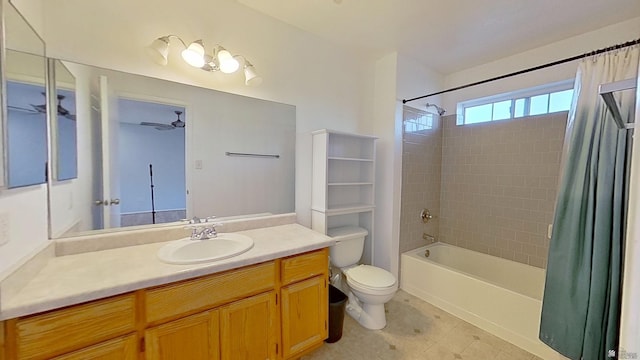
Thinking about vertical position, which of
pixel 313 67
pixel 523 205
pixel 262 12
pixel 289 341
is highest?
pixel 262 12

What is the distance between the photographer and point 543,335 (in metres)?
1.57

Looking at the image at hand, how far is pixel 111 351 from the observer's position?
40.6 inches

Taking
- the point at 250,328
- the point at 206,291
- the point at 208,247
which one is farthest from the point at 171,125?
the point at 250,328

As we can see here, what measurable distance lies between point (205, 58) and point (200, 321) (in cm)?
158

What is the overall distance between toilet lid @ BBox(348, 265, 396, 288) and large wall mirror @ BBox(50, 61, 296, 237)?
83cm

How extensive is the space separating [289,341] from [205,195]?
1.10 m

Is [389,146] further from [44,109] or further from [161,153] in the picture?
[44,109]

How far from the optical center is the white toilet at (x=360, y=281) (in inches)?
76.9

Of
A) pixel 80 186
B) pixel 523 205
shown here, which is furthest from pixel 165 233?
pixel 523 205

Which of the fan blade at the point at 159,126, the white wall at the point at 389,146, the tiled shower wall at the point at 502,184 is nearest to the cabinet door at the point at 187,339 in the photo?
the fan blade at the point at 159,126

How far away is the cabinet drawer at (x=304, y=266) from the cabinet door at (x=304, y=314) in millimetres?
42

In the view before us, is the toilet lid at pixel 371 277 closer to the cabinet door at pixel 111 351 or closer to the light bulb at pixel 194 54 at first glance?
the cabinet door at pixel 111 351

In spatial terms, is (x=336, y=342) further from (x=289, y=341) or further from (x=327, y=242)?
(x=327, y=242)

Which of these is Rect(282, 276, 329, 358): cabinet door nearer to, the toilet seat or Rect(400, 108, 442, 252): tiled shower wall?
the toilet seat
